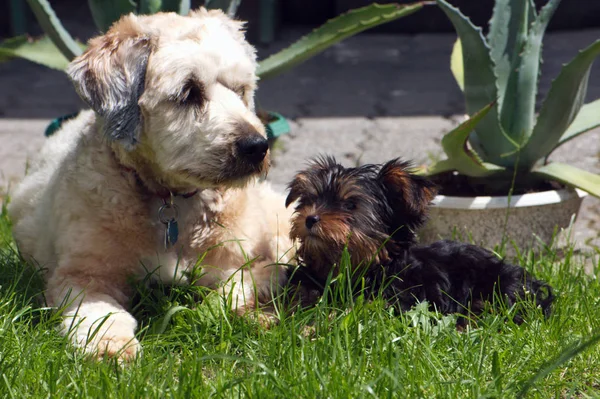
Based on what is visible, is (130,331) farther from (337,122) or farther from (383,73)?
(383,73)

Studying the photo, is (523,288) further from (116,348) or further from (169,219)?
(116,348)

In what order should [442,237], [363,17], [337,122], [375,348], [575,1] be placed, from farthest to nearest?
[575,1], [337,122], [363,17], [442,237], [375,348]

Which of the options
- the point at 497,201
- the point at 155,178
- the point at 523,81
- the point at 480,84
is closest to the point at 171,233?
the point at 155,178

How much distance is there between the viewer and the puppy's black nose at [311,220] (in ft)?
10.9

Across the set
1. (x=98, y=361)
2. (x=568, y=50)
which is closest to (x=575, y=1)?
(x=568, y=50)

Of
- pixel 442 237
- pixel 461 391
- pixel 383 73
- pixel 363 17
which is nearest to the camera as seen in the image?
pixel 461 391

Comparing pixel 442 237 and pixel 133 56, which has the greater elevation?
pixel 133 56

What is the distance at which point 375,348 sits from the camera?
2.93m

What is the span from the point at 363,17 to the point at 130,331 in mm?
2486

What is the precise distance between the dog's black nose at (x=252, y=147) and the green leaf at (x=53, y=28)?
2.29m

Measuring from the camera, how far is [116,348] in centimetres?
306

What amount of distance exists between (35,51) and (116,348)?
293 cm

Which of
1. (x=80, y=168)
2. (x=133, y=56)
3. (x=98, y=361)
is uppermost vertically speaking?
(x=133, y=56)

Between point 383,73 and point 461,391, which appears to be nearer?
point 461,391
